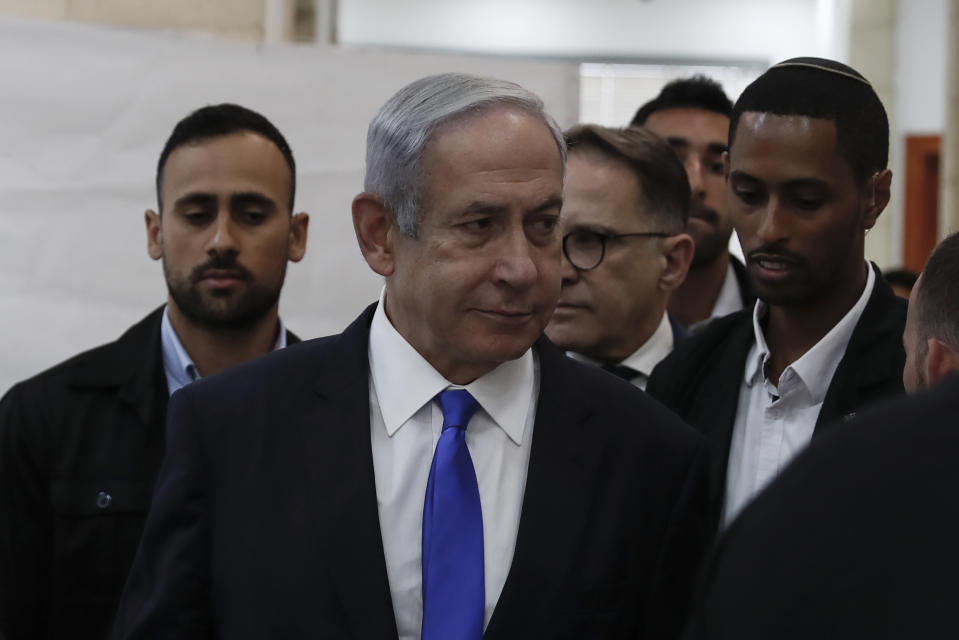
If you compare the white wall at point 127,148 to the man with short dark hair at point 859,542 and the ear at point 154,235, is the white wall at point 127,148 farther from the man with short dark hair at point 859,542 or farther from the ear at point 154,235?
the man with short dark hair at point 859,542

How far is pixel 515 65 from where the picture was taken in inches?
153

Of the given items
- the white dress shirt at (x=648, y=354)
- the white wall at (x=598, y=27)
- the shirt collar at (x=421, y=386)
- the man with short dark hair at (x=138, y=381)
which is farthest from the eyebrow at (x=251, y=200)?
the white wall at (x=598, y=27)

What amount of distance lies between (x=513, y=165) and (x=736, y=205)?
570 mm

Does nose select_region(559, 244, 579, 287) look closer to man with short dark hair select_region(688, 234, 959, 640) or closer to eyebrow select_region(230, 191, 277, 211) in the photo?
eyebrow select_region(230, 191, 277, 211)

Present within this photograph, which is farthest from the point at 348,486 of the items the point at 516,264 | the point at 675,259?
the point at 675,259

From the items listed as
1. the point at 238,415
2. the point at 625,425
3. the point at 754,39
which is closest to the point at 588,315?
the point at 625,425

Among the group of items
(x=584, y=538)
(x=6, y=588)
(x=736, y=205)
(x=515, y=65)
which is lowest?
(x=6, y=588)

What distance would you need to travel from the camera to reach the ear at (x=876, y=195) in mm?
2301

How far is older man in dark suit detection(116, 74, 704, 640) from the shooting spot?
1844mm

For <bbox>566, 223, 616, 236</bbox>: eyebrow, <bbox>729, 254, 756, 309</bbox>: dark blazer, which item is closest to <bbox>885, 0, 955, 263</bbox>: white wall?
<bbox>729, 254, 756, 309</bbox>: dark blazer

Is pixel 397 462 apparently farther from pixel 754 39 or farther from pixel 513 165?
pixel 754 39

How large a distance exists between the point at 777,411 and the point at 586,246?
785 millimetres

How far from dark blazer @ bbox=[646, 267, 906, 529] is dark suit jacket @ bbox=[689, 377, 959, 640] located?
133 cm

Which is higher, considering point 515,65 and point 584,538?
point 515,65
